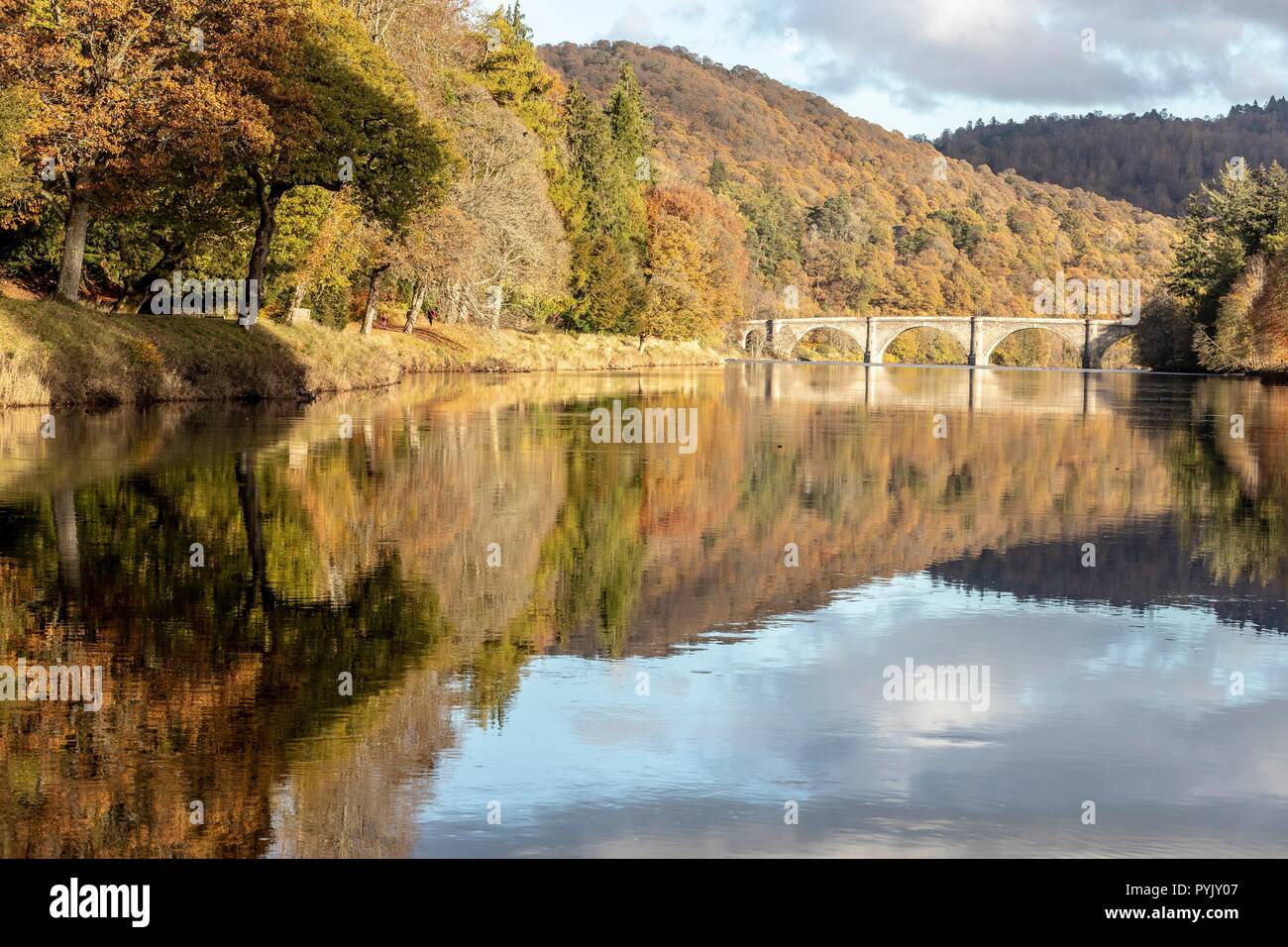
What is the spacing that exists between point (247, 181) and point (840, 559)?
3461cm

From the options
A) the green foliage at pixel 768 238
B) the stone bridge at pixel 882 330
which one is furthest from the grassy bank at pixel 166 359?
the green foliage at pixel 768 238

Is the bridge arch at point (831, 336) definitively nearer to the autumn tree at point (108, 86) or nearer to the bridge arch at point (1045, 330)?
the bridge arch at point (1045, 330)

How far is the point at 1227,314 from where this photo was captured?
326 ft

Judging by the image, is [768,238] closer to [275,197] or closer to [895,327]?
[895,327]

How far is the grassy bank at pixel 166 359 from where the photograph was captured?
32.5 m

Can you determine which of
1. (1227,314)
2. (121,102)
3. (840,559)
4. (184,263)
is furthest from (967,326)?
(840,559)

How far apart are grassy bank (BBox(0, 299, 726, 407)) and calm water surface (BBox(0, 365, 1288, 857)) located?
1169cm

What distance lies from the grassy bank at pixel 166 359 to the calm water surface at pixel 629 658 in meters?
11.7

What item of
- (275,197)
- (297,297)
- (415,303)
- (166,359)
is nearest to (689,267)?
(415,303)

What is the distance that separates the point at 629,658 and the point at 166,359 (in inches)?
1203

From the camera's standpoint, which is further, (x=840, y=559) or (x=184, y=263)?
(x=184, y=263)

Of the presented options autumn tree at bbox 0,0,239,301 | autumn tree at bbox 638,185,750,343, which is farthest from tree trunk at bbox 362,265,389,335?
autumn tree at bbox 638,185,750,343
